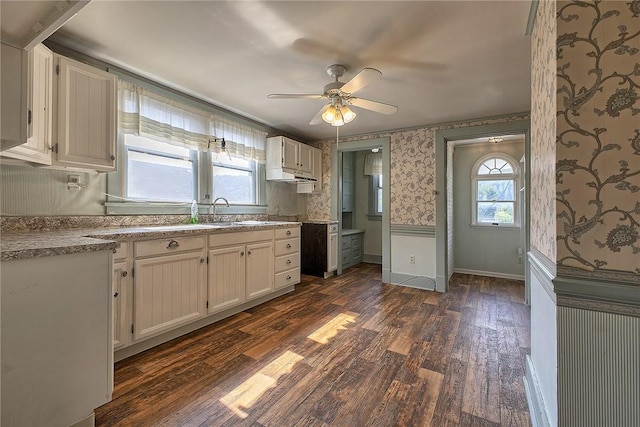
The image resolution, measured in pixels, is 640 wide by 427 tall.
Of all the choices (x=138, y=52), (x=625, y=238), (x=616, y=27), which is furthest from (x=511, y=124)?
(x=138, y=52)

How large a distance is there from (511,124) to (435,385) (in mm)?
3208

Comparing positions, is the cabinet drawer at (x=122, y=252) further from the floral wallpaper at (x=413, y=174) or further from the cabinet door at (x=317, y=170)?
the floral wallpaper at (x=413, y=174)

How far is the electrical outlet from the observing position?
2098 mm

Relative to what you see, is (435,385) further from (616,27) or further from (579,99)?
(616,27)

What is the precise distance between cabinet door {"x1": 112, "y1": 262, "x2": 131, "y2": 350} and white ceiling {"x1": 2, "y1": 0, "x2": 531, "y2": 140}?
1.62 m

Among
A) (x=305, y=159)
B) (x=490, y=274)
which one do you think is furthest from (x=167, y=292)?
(x=490, y=274)

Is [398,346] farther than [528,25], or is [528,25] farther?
[398,346]

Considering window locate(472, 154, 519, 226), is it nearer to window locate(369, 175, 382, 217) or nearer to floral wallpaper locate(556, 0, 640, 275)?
window locate(369, 175, 382, 217)

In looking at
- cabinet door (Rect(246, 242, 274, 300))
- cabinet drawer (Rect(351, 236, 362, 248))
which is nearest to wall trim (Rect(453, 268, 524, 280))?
cabinet drawer (Rect(351, 236, 362, 248))

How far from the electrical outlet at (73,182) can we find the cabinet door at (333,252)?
3.11 meters

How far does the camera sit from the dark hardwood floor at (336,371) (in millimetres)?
1477

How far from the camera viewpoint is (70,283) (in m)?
1.27

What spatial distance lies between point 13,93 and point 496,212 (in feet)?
18.0

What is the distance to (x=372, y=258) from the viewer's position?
5.70 meters
